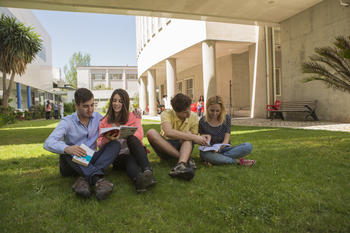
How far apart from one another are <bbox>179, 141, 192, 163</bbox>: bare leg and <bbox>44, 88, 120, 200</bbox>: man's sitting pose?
0.79 meters

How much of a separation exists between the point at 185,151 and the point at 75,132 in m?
1.32

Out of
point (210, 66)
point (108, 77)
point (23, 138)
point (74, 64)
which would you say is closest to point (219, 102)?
point (23, 138)

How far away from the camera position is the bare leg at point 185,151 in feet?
9.80

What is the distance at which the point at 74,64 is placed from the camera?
56.9 m

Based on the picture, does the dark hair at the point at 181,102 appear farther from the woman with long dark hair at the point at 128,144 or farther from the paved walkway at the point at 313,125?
the paved walkway at the point at 313,125

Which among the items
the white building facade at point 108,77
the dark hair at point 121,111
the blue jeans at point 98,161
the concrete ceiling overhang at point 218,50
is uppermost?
the white building facade at point 108,77

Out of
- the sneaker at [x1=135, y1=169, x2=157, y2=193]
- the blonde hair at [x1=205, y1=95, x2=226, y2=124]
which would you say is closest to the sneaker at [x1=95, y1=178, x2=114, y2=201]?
the sneaker at [x1=135, y1=169, x2=157, y2=193]

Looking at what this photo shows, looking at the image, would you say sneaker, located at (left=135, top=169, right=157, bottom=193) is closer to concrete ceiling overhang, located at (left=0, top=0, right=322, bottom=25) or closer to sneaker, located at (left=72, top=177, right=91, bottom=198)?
sneaker, located at (left=72, top=177, right=91, bottom=198)

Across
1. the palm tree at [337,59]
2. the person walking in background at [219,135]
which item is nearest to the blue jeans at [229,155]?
the person walking in background at [219,135]

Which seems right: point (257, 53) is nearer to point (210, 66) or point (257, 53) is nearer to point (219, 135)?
point (210, 66)

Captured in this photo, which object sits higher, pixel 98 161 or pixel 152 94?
pixel 152 94

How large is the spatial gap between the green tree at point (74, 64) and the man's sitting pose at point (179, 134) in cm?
5468

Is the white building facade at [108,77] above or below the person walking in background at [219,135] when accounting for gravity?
above

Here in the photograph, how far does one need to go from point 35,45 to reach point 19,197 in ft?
61.5
